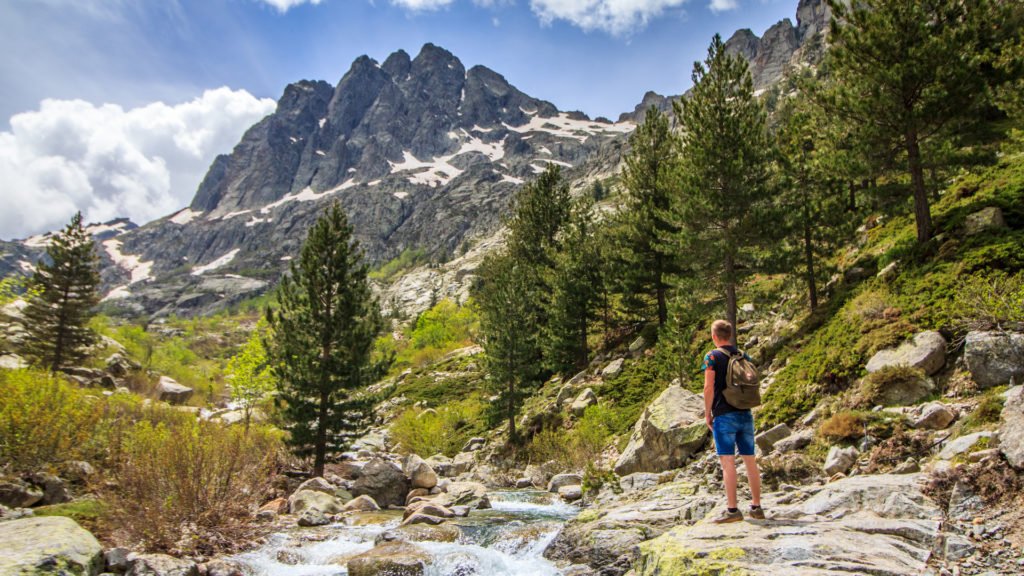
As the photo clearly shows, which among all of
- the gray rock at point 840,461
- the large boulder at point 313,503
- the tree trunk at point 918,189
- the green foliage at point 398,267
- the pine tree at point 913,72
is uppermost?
the green foliage at point 398,267

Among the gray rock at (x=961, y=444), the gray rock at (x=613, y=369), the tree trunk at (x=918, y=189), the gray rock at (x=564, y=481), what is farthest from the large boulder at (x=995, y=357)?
the gray rock at (x=613, y=369)

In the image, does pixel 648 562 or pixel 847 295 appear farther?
pixel 847 295

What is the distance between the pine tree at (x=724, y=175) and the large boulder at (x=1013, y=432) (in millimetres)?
13582

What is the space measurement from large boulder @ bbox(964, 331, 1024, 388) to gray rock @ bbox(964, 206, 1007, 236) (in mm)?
7129

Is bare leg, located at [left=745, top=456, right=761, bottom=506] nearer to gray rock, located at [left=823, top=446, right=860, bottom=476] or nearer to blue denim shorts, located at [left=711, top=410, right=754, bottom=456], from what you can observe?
blue denim shorts, located at [left=711, top=410, right=754, bottom=456]

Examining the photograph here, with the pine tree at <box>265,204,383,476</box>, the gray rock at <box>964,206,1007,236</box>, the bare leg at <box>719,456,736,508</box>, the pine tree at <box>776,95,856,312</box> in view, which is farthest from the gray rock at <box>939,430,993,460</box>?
the pine tree at <box>265,204,383,476</box>

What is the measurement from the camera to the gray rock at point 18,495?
31.9ft

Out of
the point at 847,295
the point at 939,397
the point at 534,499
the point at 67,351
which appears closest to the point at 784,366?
the point at 847,295

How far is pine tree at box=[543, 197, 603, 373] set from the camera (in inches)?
1202

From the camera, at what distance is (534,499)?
15875 millimetres

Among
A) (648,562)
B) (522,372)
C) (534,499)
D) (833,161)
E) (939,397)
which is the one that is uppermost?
(833,161)

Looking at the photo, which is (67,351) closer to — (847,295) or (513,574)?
(513,574)

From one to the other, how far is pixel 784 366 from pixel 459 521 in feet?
36.3

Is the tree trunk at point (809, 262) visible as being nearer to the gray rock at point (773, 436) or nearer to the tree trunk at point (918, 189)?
the tree trunk at point (918, 189)
